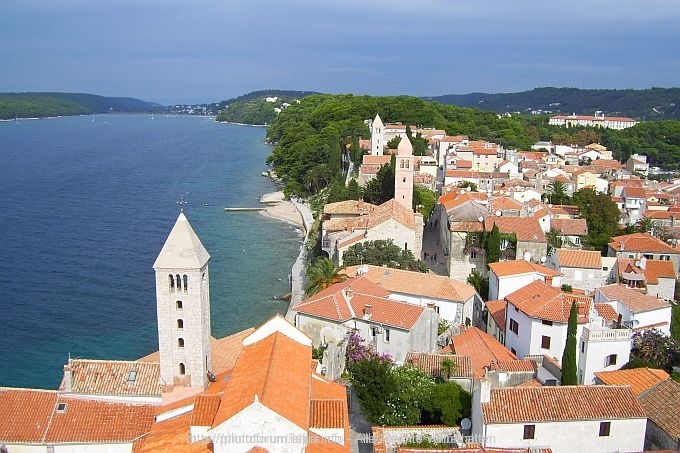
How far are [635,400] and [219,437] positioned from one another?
11240 mm

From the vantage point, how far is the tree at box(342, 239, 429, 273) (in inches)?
1335

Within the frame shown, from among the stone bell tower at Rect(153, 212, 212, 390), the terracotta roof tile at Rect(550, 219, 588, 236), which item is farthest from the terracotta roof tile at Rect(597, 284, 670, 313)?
the stone bell tower at Rect(153, 212, 212, 390)

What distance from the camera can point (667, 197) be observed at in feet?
185

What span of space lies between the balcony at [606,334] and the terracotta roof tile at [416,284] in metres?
7.56

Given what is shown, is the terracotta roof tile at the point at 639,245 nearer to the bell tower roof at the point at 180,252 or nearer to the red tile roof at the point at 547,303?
the red tile roof at the point at 547,303

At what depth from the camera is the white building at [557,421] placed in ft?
54.8

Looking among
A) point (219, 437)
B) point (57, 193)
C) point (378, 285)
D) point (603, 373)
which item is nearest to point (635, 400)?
point (603, 373)

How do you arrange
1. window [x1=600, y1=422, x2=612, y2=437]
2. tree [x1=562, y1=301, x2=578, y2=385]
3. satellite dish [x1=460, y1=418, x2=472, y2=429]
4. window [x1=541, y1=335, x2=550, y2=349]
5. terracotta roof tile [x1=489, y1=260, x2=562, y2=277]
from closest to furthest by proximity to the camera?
window [x1=600, y1=422, x2=612, y2=437] < satellite dish [x1=460, y1=418, x2=472, y2=429] < tree [x1=562, y1=301, x2=578, y2=385] < window [x1=541, y1=335, x2=550, y2=349] < terracotta roof tile [x1=489, y1=260, x2=562, y2=277]

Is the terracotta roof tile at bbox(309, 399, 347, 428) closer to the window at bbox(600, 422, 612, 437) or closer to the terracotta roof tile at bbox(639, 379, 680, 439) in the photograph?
the window at bbox(600, 422, 612, 437)

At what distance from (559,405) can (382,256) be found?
57.3ft

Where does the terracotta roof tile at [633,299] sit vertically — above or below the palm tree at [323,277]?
above

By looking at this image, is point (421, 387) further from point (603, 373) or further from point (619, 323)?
point (619, 323)

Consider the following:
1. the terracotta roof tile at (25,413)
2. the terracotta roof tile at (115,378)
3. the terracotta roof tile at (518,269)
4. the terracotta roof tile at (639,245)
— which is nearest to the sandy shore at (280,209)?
the terracotta roof tile at (639,245)

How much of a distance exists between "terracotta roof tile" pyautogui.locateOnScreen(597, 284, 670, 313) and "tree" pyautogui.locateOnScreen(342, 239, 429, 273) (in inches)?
389
